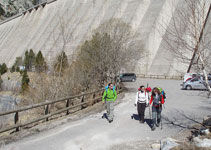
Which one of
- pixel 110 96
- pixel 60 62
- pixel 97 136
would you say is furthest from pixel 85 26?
pixel 97 136

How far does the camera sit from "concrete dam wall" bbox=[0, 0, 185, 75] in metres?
28.9

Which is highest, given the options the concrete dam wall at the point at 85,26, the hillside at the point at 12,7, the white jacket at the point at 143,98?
the hillside at the point at 12,7

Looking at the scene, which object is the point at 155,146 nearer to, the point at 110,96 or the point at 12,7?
the point at 110,96

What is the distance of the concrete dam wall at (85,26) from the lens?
28875 millimetres

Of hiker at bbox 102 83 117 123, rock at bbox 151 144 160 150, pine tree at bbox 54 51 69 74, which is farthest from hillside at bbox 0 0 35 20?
rock at bbox 151 144 160 150

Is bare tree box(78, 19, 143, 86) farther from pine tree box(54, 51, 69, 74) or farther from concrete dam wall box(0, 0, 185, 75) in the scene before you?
concrete dam wall box(0, 0, 185, 75)

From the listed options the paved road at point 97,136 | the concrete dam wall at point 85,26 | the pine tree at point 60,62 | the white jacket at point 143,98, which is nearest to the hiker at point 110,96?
the paved road at point 97,136

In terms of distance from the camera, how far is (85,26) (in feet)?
125

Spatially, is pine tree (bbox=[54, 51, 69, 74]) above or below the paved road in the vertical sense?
above

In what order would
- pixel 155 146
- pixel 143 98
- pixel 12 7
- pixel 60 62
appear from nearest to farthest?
1. pixel 155 146
2. pixel 143 98
3. pixel 60 62
4. pixel 12 7

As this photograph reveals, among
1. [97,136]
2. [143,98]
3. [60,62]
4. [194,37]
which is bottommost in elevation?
[97,136]

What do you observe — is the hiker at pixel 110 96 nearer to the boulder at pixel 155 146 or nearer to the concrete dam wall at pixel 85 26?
the boulder at pixel 155 146

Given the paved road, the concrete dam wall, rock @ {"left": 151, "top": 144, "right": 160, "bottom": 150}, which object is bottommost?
the paved road

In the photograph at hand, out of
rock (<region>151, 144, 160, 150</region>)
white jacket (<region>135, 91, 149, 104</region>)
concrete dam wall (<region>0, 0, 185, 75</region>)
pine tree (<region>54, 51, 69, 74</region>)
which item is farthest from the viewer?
→ concrete dam wall (<region>0, 0, 185, 75</region>)
